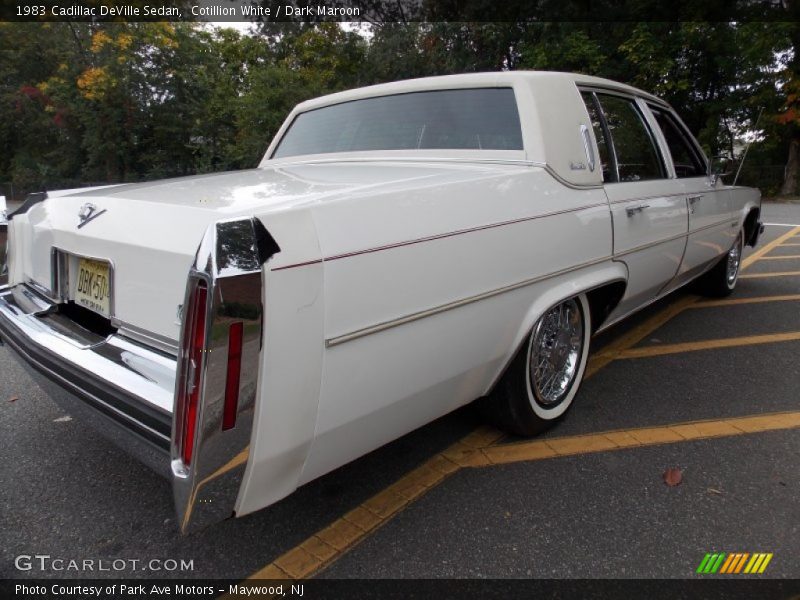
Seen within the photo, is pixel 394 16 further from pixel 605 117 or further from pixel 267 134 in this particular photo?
pixel 605 117

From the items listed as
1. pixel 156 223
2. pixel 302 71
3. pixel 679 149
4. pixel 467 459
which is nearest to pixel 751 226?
pixel 679 149

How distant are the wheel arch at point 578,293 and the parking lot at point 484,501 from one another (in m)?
0.46

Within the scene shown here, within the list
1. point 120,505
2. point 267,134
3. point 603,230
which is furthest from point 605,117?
point 267,134

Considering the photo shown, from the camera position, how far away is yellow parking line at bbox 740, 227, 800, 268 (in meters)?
7.31

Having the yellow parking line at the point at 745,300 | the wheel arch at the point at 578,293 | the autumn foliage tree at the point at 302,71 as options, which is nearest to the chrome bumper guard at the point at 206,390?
the wheel arch at the point at 578,293

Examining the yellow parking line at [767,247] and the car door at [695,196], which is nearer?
the car door at [695,196]

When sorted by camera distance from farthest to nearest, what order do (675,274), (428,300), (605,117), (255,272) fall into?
(675,274) → (605,117) → (428,300) → (255,272)

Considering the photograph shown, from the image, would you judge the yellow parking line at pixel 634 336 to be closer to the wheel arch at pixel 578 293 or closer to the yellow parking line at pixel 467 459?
the wheel arch at pixel 578 293

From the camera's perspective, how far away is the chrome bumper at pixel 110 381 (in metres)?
1.68

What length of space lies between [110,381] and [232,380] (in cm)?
64

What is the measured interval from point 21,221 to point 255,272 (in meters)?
1.97

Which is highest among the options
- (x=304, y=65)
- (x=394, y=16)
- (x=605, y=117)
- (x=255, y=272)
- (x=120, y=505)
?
(x=394, y=16)

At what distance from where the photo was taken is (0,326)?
2.52m

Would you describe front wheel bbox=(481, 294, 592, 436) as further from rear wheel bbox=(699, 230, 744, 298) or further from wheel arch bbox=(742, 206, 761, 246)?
wheel arch bbox=(742, 206, 761, 246)
